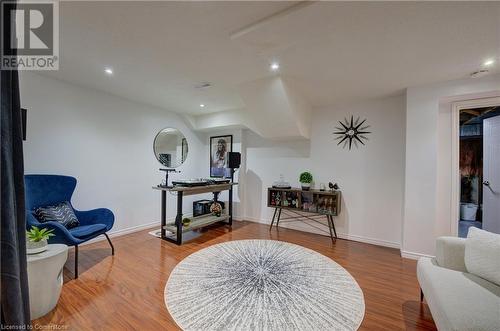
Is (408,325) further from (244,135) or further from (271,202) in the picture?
(244,135)

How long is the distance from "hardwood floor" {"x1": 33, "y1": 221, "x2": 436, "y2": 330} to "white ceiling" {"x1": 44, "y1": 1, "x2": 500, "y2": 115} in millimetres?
2360

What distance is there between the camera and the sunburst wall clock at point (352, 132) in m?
3.45

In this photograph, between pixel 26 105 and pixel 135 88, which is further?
pixel 135 88

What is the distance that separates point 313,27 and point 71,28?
6.76ft

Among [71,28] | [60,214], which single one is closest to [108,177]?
[60,214]

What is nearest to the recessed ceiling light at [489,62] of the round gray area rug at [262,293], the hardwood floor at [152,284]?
the hardwood floor at [152,284]

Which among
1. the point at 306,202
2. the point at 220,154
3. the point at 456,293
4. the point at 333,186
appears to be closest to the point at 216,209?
the point at 220,154

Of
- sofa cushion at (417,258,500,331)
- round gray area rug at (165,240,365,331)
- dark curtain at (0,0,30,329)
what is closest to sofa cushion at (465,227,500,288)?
sofa cushion at (417,258,500,331)

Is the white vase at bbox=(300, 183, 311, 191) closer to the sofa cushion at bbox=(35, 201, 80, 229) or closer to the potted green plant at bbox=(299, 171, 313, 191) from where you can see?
the potted green plant at bbox=(299, 171, 313, 191)

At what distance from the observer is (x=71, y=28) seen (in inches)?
69.0

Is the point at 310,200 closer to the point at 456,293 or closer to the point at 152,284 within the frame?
the point at 456,293

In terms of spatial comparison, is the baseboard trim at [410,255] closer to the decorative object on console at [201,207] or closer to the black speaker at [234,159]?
the black speaker at [234,159]

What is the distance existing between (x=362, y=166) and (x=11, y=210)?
12.7ft

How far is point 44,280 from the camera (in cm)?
160
